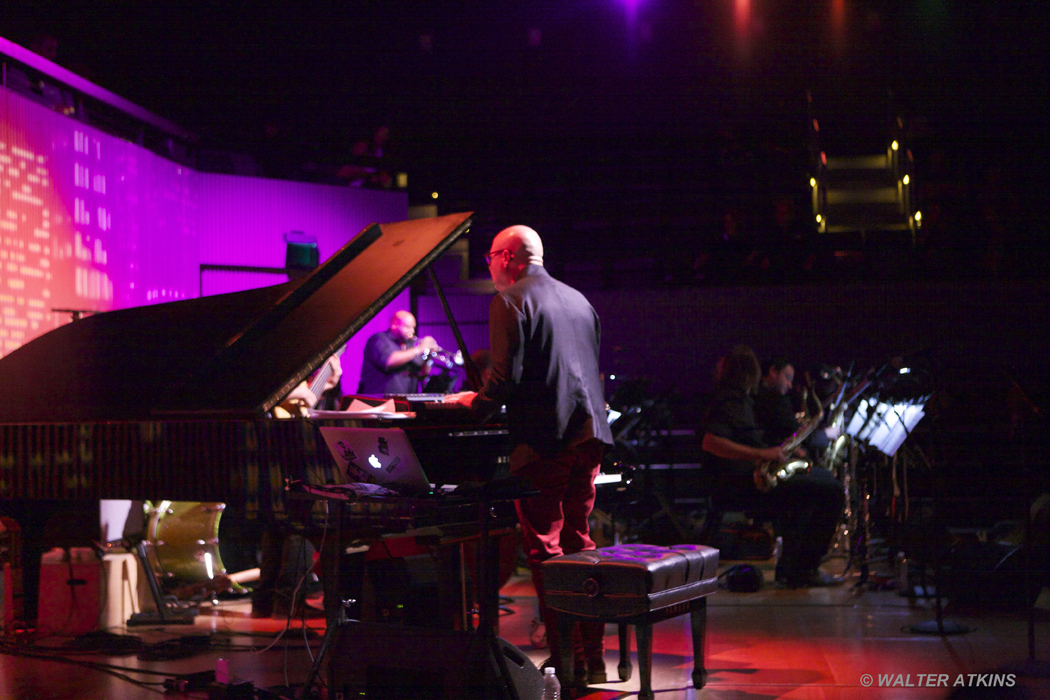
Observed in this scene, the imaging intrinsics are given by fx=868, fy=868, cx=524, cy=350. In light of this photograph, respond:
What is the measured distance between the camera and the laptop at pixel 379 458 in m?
2.36

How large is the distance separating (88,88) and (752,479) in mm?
5251

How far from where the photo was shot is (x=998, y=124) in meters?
8.96

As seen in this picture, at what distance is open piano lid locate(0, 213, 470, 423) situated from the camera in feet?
10.3

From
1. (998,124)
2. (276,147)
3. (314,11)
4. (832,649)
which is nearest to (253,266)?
(276,147)

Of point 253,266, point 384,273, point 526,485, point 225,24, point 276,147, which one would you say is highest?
point 225,24

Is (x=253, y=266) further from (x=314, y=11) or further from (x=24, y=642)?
(x=24, y=642)

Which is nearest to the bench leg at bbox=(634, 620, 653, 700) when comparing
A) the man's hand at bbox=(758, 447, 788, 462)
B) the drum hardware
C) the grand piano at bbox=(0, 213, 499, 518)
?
the grand piano at bbox=(0, 213, 499, 518)

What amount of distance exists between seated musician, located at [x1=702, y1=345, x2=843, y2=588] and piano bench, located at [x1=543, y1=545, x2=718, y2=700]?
205 centimetres

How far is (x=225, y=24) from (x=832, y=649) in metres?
6.77

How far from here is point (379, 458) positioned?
2.43 meters

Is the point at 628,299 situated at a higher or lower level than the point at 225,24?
lower

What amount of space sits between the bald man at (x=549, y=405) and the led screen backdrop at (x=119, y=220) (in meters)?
3.73

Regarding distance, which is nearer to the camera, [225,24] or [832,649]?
[832,649]

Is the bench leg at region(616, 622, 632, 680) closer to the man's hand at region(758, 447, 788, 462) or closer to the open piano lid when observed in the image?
the open piano lid
